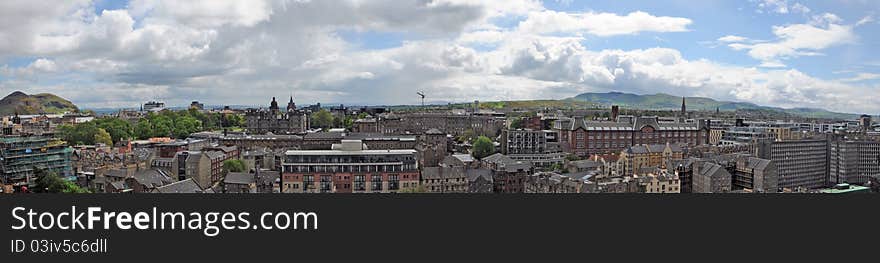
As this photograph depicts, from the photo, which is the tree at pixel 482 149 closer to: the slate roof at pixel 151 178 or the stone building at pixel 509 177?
the stone building at pixel 509 177

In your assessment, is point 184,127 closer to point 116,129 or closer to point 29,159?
point 116,129

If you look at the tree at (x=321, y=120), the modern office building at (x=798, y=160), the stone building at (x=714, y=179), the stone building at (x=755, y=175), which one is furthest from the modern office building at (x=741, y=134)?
the tree at (x=321, y=120)

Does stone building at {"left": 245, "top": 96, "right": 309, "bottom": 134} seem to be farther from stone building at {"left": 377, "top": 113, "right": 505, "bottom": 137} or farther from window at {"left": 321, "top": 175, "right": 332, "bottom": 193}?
window at {"left": 321, "top": 175, "right": 332, "bottom": 193}

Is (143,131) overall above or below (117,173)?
above

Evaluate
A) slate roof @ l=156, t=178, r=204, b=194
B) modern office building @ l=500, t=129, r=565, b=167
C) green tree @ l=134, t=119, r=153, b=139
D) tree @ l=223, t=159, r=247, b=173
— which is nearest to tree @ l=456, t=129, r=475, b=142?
modern office building @ l=500, t=129, r=565, b=167

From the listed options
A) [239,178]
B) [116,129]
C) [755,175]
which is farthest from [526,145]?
[116,129]

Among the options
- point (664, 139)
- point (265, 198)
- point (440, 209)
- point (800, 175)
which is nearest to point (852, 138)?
point (800, 175)

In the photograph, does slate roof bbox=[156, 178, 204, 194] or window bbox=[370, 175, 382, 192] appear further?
window bbox=[370, 175, 382, 192]

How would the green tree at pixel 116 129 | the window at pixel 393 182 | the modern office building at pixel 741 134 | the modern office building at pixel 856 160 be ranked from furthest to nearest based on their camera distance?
the green tree at pixel 116 129, the modern office building at pixel 741 134, the modern office building at pixel 856 160, the window at pixel 393 182

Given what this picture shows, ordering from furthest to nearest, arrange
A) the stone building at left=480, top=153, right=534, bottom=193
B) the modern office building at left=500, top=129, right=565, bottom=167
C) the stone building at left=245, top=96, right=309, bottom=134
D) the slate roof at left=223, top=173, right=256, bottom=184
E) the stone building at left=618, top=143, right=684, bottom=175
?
the stone building at left=245, top=96, right=309, bottom=134, the modern office building at left=500, top=129, right=565, bottom=167, the stone building at left=618, top=143, right=684, bottom=175, the stone building at left=480, top=153, right=534, bottom=193, the slate roof at left=223, top=173, right=256, bottom=184
